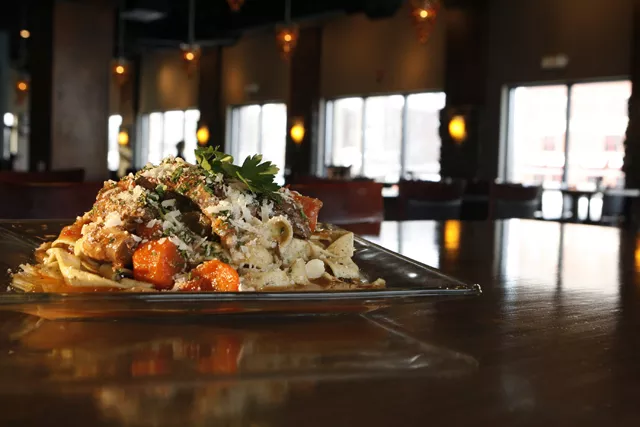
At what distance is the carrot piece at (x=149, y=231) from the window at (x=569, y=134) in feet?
32.1

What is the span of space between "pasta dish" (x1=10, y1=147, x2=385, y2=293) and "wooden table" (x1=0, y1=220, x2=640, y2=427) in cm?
4

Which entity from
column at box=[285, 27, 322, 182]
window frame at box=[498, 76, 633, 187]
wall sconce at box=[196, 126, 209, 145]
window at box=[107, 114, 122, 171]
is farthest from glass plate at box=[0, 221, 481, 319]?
window at box=[107, 114, 122, 171]

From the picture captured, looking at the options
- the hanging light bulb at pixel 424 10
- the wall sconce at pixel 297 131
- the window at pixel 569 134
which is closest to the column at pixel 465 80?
the window at pixel 569 134

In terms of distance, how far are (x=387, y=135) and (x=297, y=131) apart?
1.88 metres

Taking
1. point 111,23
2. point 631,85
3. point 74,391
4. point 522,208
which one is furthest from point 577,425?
point 631,85

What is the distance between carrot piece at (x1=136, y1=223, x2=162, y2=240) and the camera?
75 centimetres

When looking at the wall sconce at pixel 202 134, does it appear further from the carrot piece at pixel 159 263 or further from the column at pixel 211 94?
the carrot piece at pixel 159 263

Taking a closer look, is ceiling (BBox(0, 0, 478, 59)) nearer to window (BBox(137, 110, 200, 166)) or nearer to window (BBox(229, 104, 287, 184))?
window (BBox(229, 104, 287, 184))

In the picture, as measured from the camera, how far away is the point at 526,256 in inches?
55.3

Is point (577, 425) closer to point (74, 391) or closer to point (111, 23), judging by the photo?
point (74, 391)

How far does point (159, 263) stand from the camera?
2.35 ft

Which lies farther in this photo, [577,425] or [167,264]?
[167,264]

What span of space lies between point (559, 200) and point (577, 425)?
36.1ft

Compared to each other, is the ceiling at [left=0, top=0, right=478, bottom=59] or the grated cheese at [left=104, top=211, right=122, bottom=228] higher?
the ceiling at [left=0, top=0, right=478, bottom=59]
